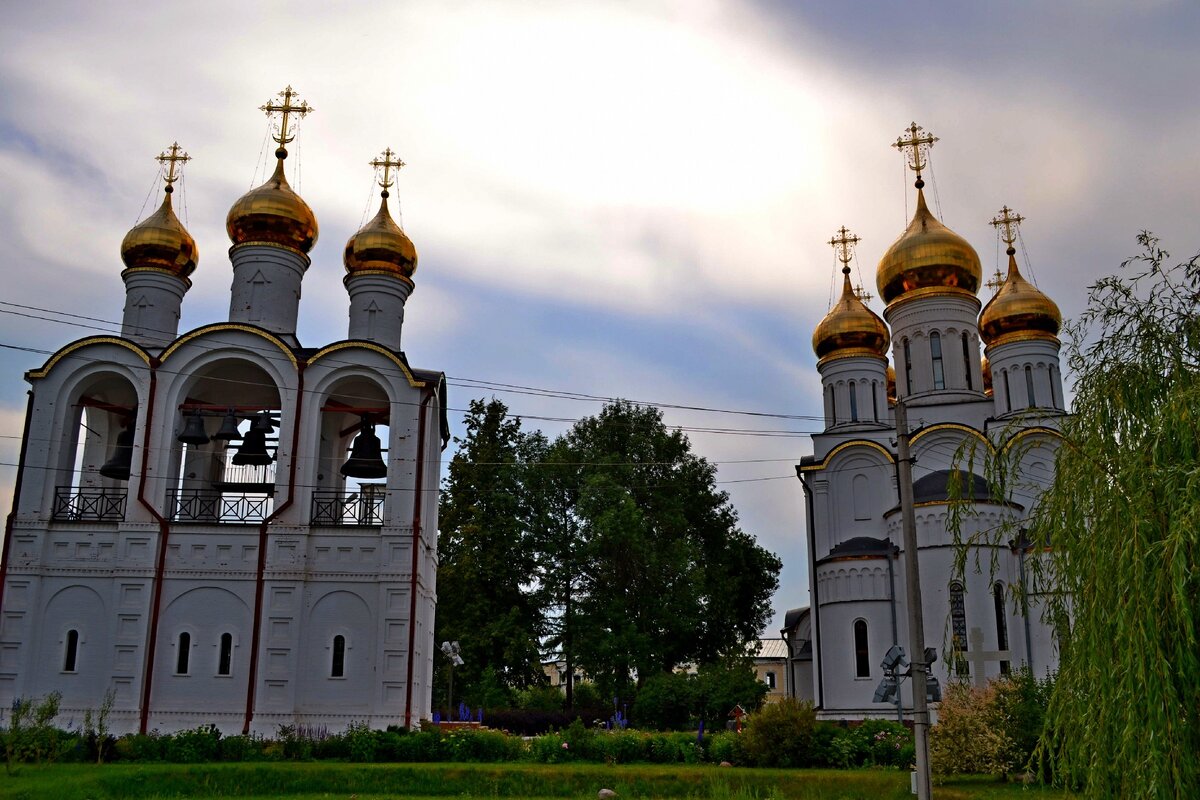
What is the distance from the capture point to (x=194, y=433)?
1991cm

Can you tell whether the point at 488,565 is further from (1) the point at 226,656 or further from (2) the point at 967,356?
(2) the point at 967,356

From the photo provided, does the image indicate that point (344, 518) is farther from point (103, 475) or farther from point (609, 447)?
point (609, 447)

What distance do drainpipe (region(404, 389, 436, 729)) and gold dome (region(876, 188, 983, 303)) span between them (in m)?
16.6

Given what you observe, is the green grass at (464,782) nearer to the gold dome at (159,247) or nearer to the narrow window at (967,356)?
the gold dome at (159,247)

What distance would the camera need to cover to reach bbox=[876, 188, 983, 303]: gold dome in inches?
1220

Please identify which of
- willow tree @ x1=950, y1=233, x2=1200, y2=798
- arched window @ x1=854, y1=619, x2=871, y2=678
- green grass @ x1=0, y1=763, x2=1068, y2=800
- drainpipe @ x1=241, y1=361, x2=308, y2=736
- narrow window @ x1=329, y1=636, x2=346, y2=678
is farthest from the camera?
arched window @ x1=854, y1=619, x2=871, y2=678

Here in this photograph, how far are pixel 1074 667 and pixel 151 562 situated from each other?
17482mm

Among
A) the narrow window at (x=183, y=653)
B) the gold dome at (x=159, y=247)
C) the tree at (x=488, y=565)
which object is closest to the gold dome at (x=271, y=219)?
the gold dome at (x=159, y=247)

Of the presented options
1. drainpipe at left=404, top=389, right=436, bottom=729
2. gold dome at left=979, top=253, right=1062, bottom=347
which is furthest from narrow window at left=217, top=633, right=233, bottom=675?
gold dome at left=979, top=253, right=1062, bottom=347

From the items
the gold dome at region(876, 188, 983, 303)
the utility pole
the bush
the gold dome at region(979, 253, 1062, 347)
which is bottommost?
the bush

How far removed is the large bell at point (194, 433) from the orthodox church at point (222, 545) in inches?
1.6

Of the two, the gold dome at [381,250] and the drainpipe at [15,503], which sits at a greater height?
the gold dome at [381,250]

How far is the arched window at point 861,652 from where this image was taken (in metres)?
26.6

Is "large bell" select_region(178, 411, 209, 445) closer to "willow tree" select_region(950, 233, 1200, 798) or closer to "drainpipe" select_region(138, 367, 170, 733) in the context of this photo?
"drainpipe" select_region(138, 367, 170, 733)
